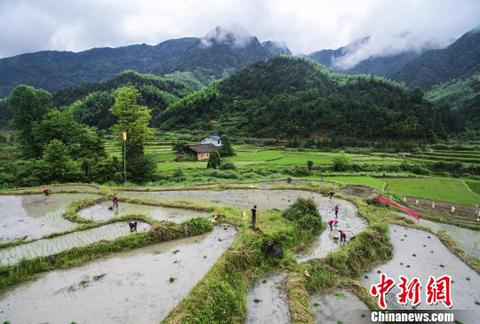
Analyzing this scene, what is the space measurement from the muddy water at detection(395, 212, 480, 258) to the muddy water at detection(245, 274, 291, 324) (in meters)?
13.8

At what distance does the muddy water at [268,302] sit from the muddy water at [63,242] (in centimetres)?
682

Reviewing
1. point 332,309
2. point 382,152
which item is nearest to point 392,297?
point 332,309

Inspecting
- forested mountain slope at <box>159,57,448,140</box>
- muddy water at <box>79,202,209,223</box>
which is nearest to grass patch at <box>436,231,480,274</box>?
muddy water at <box>79,202,209,223</box>

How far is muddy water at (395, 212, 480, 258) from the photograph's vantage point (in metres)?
18.6

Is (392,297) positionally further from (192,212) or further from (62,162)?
(62,162)

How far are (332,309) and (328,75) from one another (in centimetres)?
11600

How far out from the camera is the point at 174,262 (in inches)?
484

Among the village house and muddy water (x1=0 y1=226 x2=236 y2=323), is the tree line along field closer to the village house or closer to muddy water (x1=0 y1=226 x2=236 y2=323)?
the village house

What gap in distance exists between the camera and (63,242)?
13438 millimetres

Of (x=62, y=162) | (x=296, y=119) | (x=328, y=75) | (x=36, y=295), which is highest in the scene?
(x=328, y=75)

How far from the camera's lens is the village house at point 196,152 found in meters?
49.3

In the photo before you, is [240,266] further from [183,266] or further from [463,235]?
[463,235]

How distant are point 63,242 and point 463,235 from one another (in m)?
24.6

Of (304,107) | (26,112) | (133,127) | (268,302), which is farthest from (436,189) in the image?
(304,107)
